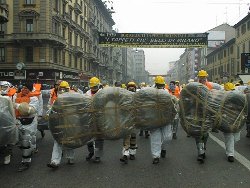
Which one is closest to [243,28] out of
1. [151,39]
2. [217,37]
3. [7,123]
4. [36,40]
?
[151,39]

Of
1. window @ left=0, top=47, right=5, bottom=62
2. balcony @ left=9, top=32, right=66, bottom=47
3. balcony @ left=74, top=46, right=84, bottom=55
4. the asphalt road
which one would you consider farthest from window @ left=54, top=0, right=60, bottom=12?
the asphalt road

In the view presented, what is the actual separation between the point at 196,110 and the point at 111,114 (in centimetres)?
173

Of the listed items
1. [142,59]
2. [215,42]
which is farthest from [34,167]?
[142,59]

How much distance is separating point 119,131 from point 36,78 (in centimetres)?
3119

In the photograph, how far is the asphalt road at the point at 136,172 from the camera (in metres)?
5.83

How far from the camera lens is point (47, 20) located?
3647cm

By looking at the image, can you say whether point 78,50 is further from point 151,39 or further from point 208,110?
point 208,110

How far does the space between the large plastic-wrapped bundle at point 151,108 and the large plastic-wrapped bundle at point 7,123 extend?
7.76ft

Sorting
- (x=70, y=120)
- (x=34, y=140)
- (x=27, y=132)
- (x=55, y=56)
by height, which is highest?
(x=55, y=56)

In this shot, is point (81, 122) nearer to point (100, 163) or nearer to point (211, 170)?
point (100, 163)

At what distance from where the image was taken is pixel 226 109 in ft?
24.1

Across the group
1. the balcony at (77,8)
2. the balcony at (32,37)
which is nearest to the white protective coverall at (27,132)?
the balcony at (32,37)

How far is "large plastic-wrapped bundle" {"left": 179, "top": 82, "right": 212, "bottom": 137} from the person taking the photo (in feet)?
23.6

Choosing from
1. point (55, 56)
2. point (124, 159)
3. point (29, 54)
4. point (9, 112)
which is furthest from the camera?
point (55, 56)
